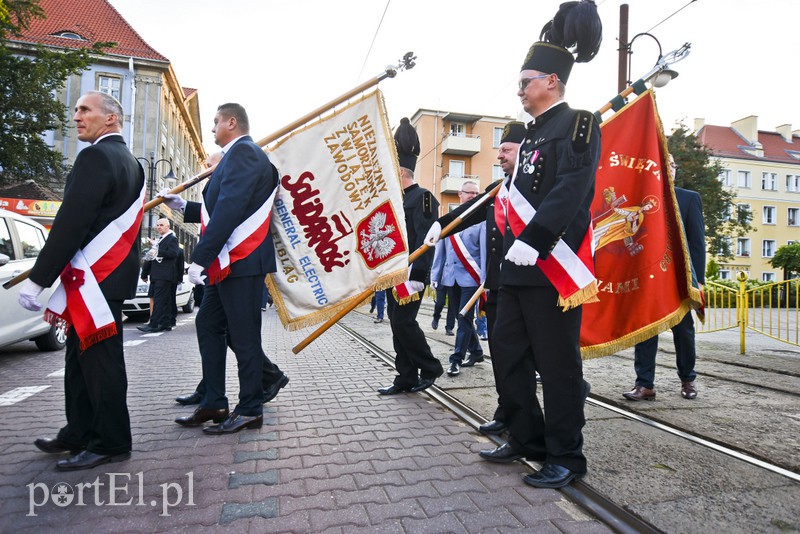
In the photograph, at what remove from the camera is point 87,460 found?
281 centimetres

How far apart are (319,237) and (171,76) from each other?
3538cm

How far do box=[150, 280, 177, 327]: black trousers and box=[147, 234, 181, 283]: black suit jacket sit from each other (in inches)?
4.2

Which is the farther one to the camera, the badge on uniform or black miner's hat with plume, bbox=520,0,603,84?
black miner's hat with plume, bbox=520,0,603,84

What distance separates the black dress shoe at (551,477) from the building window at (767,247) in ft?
183

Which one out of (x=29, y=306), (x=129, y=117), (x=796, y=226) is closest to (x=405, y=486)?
(x=29, y=306)

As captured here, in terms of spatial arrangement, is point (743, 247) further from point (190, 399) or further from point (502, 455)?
point (190, 399)

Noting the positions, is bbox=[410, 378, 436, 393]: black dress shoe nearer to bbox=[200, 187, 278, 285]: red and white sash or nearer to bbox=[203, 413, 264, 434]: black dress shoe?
bbox=[203, 413, 264, 434]: black dress shoe

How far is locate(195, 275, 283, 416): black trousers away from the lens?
3471 mm

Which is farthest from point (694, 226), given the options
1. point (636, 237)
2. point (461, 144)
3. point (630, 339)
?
point (461, 144)

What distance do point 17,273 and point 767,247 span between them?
57.0m

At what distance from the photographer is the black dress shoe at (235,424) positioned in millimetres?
3393

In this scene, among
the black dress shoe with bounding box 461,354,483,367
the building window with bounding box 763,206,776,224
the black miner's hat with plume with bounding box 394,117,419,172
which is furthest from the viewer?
the building window with bounding box 763,206,776,224

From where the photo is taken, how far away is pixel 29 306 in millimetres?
2826

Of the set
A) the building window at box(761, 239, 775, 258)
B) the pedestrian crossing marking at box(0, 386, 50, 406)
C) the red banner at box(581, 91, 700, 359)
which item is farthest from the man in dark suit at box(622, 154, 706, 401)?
the building window at box(761, 239, 775, 258)
